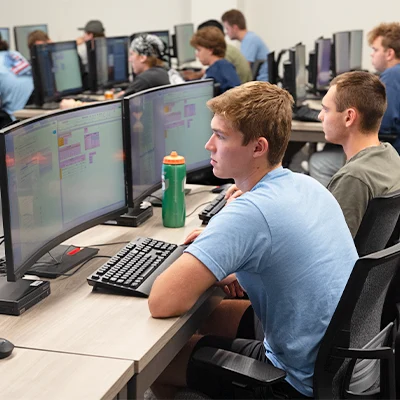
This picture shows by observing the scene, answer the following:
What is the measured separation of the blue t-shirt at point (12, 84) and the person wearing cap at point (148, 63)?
140 centimetres

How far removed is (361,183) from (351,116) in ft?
1.26

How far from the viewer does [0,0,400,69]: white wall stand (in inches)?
346

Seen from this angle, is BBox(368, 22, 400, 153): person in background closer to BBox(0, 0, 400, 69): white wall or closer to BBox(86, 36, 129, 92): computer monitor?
BBox(86, 36, 129, 92): computer monitor

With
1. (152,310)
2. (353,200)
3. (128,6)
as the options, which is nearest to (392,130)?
(353,200)

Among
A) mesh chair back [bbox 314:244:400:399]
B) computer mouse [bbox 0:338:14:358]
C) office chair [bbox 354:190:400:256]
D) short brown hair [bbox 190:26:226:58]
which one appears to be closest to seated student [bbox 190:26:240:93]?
short brown hair [bbox 190:26:226:58]

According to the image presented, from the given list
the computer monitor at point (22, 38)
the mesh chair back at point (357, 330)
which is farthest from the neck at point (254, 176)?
the computer monitor at point (22, 38)

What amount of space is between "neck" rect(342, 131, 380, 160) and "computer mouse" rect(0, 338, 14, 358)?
1488 mm

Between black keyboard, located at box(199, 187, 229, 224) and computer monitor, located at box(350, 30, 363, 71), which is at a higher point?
computer monitor, located at box(350, 30, 363, 71)

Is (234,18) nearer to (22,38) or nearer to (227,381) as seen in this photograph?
(22,38)

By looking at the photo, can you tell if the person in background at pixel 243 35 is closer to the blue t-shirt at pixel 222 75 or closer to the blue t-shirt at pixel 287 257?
the blue t-shirt at pixel 222 75

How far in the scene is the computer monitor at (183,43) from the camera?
27.3 feet

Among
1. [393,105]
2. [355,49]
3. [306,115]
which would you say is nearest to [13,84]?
[306,115]

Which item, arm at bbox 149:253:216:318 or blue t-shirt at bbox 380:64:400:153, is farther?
blue t-shirt at bbox 380:64:400:153

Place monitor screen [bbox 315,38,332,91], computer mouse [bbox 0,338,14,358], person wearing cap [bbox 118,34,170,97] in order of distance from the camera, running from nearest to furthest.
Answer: computer mouse [bbox 0,338,14,358]
person wearing cap [bbox 118,34,170,97]
monitor screen [bbox 315,38,332,91]
